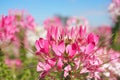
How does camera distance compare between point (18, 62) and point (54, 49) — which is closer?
point (54, 49)

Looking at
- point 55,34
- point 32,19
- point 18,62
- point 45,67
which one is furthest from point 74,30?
point 18,62

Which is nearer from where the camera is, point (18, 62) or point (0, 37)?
point (0, 37)

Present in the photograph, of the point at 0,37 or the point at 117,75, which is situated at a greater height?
the point at 0,37

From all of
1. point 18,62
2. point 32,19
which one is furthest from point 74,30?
point 18,62

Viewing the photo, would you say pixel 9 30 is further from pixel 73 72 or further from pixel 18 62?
pixel 18 62

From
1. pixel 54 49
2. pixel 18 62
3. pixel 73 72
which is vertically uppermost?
pixel 54 49

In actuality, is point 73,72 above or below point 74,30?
below

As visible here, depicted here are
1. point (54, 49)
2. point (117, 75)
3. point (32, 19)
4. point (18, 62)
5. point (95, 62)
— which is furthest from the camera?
point (18, 62)

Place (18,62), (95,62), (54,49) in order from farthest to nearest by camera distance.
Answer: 1. (18,62)
2. (95,62)
3. (54,49)

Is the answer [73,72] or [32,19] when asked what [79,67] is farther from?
[32,19]
